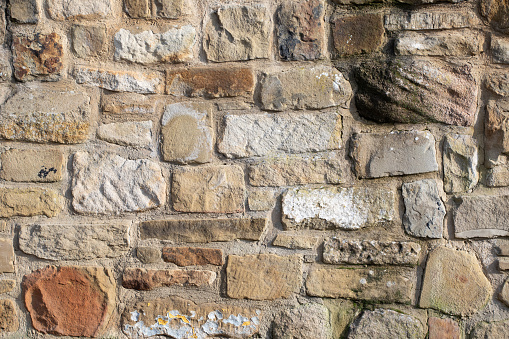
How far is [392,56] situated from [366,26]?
5.9 inches

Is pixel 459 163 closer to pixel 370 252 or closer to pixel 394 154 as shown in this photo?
pixel 394 154

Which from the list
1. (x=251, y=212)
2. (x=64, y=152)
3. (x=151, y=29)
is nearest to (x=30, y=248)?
(x=64, y=152)

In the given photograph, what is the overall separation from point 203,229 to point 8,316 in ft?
2.80

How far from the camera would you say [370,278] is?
1.49 metres

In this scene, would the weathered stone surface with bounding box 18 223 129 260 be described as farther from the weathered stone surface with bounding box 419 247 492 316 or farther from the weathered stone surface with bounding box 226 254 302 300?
the weathered stone surface with bounding box 419 247 492 316

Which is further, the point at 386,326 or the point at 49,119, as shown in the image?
the point at 49,119

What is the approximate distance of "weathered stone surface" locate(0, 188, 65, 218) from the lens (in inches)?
62.1

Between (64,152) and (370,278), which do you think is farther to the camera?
(64,152)

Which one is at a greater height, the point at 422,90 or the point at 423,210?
the point at 422,90

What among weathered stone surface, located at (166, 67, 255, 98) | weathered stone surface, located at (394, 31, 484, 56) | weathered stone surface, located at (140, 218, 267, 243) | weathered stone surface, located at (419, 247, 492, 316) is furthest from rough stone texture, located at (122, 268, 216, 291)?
weathered stone surface, located at (394, 31, 484, 56)

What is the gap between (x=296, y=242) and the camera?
4.97 ft

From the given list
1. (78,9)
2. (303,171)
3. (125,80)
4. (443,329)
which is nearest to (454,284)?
(443,329)

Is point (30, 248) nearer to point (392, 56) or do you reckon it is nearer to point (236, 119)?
point (236, 119)

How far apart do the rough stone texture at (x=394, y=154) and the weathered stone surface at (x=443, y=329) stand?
0.55m
